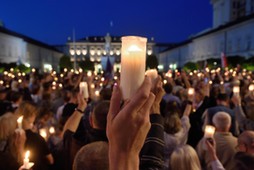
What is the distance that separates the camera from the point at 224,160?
14.1 ft

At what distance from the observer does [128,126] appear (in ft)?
4.88

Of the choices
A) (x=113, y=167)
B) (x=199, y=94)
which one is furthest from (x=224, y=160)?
(x=199, y=94)

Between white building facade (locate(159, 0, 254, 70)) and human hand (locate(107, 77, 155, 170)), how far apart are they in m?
43.8

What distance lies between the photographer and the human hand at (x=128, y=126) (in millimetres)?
1474

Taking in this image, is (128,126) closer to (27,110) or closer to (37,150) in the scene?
(37,150)

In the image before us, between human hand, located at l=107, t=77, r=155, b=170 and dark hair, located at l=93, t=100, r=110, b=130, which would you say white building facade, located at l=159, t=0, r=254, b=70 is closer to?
dark hair, located at l=93, t=100, r=110, b=130

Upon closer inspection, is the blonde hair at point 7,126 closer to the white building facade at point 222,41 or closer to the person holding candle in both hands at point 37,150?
the person holding candle in both hands at point 37,150

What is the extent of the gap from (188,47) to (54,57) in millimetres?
38047

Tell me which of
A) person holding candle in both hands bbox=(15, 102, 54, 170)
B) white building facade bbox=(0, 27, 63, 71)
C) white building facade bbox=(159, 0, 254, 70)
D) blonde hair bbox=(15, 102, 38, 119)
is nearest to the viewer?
person holding candle in both hands bbox=(15, 102, 54, 170)

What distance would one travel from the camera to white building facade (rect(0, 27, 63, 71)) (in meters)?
51.7

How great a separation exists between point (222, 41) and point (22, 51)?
33.8 m

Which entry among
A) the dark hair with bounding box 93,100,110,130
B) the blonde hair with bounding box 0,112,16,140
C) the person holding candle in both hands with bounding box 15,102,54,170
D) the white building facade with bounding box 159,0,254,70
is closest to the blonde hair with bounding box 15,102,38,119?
the person holding candle in both hands with bounding box 15,102,54,170

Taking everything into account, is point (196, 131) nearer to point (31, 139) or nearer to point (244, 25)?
point (31, 139)

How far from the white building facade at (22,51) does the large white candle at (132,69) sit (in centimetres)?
3683
